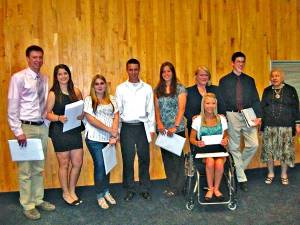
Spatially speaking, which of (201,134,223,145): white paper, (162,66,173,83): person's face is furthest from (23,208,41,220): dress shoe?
(162,66,173,83): person's face

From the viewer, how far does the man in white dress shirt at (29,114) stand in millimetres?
2996

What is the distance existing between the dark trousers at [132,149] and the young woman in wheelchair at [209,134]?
0.56 m

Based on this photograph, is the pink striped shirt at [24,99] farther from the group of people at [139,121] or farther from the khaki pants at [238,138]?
the khaki pants at [238,138]

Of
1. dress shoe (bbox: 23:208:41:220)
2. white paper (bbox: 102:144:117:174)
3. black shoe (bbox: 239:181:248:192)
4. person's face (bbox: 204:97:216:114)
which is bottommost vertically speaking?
dress shoe (bbox: 23:208:41:220)

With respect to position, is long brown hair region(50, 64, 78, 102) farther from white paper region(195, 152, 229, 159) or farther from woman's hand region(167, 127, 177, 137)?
white paper region(195, 152, 229, 159)

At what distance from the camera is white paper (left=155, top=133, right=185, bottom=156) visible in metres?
3.50

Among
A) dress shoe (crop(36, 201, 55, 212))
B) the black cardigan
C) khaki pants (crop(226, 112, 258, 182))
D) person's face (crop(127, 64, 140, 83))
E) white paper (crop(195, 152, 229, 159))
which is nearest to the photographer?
white paper (crop(195, 152, 229, 159))

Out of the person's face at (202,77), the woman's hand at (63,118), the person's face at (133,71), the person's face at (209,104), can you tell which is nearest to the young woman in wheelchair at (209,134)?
the person's face at (209,104)

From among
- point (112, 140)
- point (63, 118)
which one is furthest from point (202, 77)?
point (63, 118)

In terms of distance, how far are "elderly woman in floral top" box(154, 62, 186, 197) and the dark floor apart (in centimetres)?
39

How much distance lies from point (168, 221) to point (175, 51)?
2322 mm

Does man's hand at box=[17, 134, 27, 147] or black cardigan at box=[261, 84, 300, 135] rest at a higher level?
black cardigan at box=[261, 84, 300, 135]

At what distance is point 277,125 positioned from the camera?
13.2ft

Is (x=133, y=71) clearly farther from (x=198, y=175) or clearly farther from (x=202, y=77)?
(x=198, y=175)
